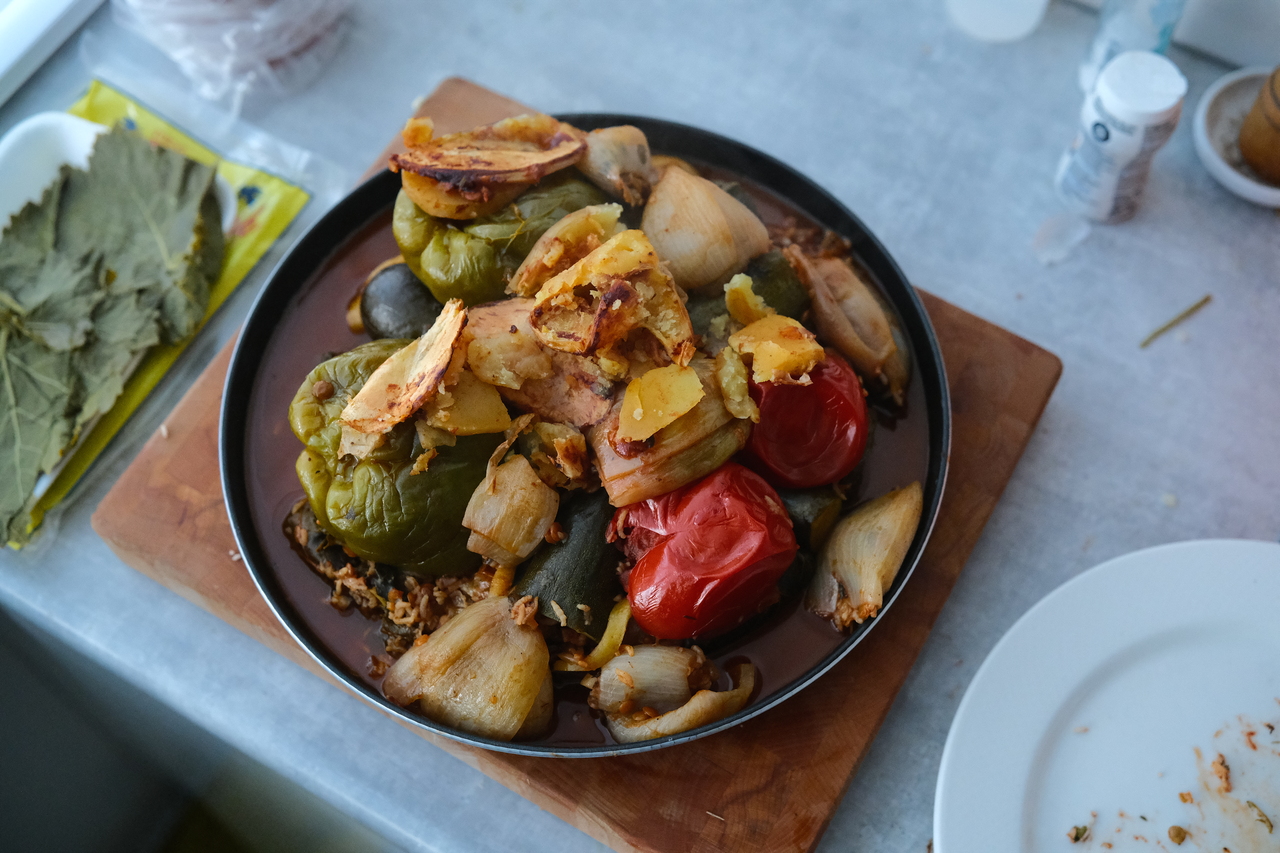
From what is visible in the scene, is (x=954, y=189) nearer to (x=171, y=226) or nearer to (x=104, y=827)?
(x=171, y=226)

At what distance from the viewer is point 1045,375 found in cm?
139

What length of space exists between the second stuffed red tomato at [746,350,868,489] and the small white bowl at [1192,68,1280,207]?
94 centimetres

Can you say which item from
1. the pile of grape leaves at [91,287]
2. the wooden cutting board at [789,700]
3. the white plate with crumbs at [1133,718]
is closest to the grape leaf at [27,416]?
the pile of grape leaves at [91,287]

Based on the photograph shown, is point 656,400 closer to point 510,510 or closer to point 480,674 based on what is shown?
point 510,510

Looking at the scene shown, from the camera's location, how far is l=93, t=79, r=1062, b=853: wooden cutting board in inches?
46.0

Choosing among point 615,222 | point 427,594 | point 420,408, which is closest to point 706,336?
point 615,222

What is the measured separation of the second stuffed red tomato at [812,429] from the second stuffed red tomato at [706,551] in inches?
1.6

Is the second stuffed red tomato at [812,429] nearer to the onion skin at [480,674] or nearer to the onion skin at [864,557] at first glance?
the onion skin at [864,557]

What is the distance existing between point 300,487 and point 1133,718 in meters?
1.11

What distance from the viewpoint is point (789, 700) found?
1.22 metres

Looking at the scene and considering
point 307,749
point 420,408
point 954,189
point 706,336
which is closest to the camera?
point 420,408

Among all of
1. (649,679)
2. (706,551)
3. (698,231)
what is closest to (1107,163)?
(698,231)

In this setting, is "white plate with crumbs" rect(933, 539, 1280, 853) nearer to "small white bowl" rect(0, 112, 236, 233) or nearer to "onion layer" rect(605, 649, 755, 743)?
"onion layer" rect(605, 649, 755, 743)

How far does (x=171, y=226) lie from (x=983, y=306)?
54.7 inches
